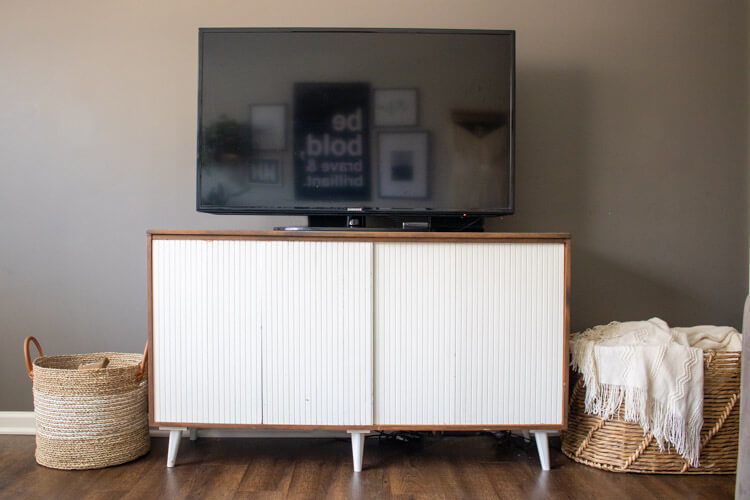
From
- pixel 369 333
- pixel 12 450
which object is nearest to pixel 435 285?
pixel 369 333

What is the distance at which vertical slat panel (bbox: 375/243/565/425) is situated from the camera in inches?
64.9

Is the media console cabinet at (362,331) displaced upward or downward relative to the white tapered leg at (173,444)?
upward

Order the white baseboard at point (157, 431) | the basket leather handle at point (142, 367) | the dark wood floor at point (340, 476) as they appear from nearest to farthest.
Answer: the dark wood floor at point (340, 476) < the basket leather handle at point (142, 367) < the white baseboard at point (157, 431)

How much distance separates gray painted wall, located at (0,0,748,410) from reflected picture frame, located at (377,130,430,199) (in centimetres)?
45

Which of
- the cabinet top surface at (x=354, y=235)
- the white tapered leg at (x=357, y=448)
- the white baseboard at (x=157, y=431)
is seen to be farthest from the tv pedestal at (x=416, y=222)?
the white baseboard at (x=157, y=431)

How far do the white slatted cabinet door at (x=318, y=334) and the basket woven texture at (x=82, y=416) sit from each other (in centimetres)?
49

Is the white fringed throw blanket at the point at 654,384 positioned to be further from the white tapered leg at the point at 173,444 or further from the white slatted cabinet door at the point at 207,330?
the white tapered leg at the point at 173,444

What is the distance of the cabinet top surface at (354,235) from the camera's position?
1629 millimetres

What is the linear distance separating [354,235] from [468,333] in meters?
0.46

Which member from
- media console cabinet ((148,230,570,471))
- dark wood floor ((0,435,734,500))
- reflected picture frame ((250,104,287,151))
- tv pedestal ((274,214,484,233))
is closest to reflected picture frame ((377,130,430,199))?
tv pedestal ((274,214,484,233))

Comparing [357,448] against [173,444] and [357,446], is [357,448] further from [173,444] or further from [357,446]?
[173,444]

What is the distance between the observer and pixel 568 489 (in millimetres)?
1563

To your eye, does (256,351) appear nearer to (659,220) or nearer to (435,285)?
(435,285)

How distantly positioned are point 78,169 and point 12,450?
1.03 meters
